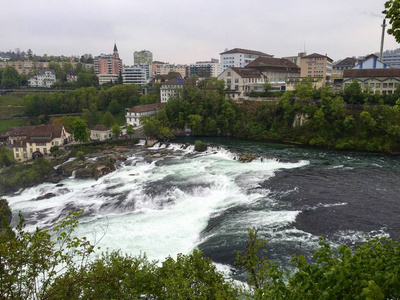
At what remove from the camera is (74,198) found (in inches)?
1265

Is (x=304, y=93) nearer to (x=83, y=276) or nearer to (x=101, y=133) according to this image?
(x=101, y=133)

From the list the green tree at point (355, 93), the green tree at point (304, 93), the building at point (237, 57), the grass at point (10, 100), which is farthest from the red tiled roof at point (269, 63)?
the grass at point (10, 100)

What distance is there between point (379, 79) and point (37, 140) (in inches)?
2501

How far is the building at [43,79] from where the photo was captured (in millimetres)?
114150

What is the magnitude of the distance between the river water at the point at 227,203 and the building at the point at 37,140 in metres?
15.0

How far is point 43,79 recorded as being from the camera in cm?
11612

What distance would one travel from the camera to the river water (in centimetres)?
2181

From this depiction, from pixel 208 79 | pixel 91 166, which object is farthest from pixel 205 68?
pixel 91 166

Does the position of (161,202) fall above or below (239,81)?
below

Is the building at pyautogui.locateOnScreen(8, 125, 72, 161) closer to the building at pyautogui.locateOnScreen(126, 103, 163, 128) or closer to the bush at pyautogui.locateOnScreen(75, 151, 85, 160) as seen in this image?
A: the bush at pyautogui.locateOnScreen(75, 151, 85, 160)

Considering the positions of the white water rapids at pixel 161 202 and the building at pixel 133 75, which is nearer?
the white water rapids at pixel 161 202

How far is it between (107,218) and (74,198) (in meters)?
7.21

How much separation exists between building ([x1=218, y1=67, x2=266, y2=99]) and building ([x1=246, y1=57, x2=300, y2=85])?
256 inches

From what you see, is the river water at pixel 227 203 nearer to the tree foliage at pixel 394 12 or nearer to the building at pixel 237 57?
the tree foliage at pixel 394 12
